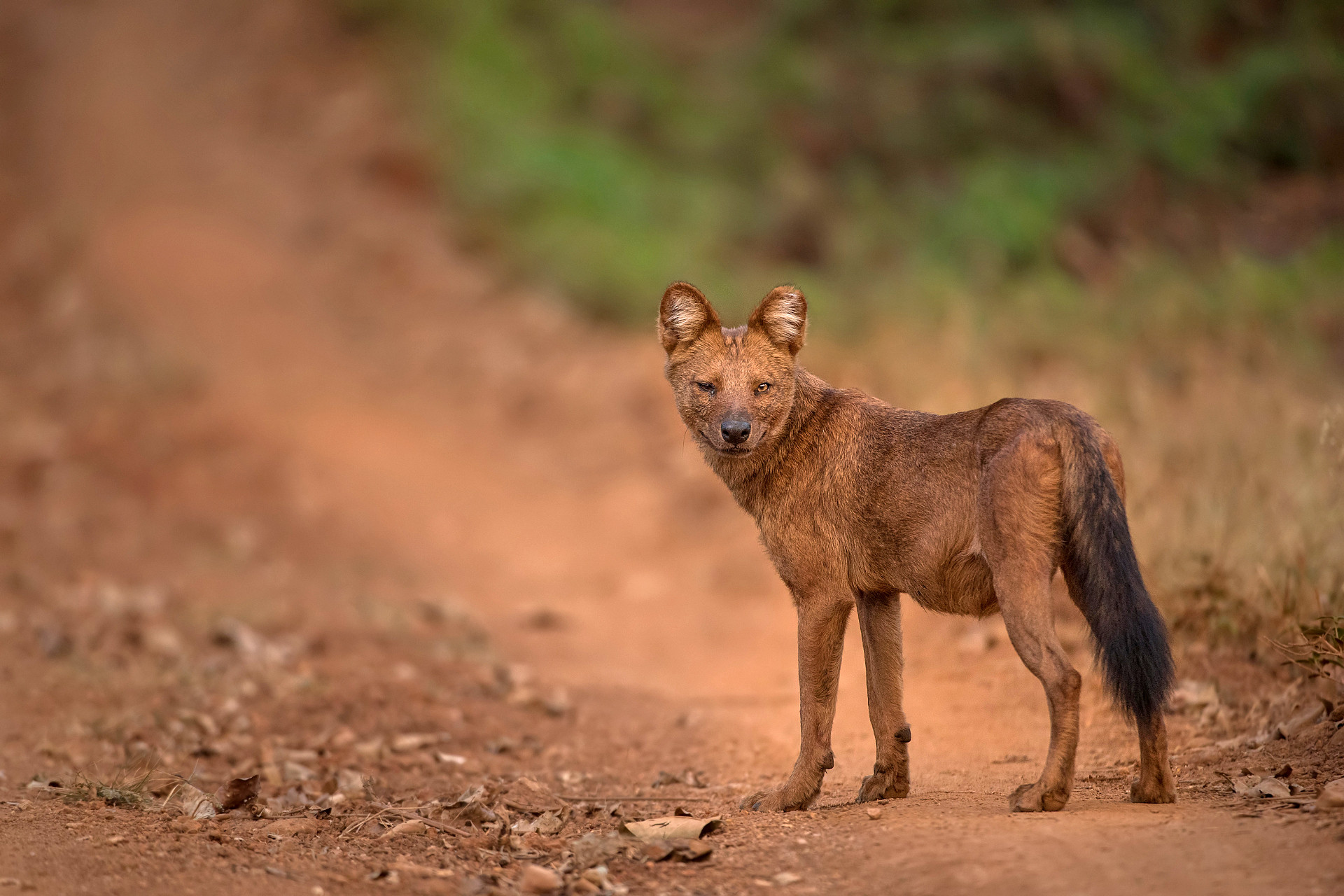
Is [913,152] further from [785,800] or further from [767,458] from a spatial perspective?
[785,800]

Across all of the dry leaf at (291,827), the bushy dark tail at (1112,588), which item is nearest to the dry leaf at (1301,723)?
the bushy dark tail at (1112,588)

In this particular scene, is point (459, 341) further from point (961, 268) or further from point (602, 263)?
point (961, 268)

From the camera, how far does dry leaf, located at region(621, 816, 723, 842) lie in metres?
4.67

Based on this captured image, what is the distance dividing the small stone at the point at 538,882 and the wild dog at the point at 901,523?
1.28m

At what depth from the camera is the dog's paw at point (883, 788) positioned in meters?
5.36

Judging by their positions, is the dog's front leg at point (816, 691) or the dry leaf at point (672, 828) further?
the dog's front leg at point (816, 691)

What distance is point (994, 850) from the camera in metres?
4.13

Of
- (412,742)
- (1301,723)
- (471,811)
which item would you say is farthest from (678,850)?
(1301,723)

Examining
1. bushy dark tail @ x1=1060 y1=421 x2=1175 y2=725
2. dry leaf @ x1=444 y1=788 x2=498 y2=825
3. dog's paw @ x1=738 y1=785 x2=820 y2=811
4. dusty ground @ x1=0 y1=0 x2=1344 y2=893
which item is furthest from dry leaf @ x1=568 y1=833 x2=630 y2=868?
bushy dark tail @ x1=1060 y1=421 x2=1175 y2=725

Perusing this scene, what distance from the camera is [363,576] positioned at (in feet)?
36.2

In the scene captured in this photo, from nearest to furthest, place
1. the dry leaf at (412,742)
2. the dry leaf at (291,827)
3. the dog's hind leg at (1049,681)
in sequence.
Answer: the dog's hind leg at (1049,681), the dry leaf at (291,827), the dry leaf at (412,742)

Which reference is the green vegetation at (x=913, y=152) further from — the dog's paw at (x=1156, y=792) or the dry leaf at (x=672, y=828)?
the dry leaf at (x=672, y=828)

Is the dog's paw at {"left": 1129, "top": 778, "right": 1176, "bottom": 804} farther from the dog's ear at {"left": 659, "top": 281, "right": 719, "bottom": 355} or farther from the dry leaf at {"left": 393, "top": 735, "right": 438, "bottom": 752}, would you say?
the dry leaf at {"left": 393, "top": 735, "right": 438, "bottom": 752}

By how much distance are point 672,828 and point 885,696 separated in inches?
50.0
